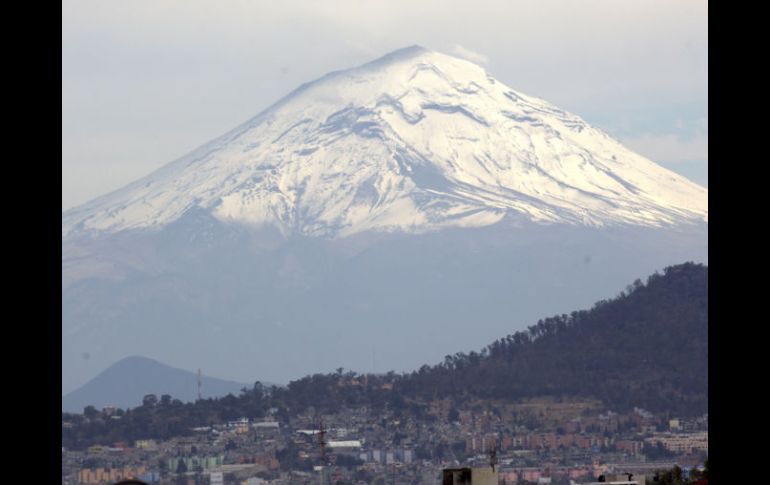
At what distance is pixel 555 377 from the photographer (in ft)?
339

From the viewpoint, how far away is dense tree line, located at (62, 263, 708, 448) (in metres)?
97.8

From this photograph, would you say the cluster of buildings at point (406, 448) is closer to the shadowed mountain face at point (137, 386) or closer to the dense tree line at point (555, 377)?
the dense tree line at point (555, 377)

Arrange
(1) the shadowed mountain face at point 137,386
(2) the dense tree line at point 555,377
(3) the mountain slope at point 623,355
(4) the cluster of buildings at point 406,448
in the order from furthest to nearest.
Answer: (1) the shadowed mountain face at point 137,386 → (2) the dense tree line at point 555,377 → (3) the mountain slope at point 623,355 → (4) the cluster of buildings at point 406,448

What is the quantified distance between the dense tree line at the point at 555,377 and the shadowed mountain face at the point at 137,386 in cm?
3355

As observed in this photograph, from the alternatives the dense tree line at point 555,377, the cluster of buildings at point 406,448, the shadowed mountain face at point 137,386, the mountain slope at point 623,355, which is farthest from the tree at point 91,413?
the shadowed mountain face at point 137,386

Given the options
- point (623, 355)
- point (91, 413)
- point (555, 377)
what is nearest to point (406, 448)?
point (555, 377)

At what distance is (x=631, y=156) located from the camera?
195 meters

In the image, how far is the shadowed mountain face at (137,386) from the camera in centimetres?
14825

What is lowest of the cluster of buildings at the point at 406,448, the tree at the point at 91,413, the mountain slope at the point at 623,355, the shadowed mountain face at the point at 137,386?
the cluster of buildings at the point at 406,448

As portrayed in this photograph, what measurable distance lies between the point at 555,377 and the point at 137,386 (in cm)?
6050

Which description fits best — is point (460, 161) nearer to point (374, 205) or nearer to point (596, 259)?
point (374, 205)

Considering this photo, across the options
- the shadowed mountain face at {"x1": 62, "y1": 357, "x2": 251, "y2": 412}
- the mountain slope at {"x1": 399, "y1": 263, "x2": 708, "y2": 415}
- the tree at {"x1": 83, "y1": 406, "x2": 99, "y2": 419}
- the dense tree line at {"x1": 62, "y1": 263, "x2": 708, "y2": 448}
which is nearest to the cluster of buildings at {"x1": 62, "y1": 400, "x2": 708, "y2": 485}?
the dense tree line at {"x1": 62, "y1": 263, "x2": 708, "y2": 448}

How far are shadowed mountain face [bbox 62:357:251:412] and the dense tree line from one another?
3355 cm

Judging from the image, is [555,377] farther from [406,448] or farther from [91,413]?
[91,413]
